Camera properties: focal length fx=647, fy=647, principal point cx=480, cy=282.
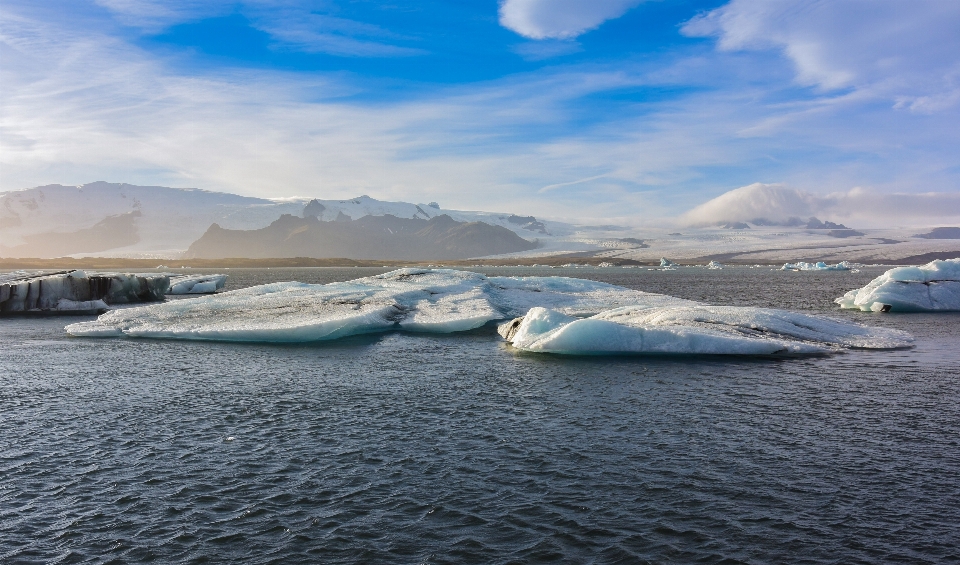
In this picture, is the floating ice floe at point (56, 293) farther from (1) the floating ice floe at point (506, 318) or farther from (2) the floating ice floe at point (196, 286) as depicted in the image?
(2) the floating ice floe at point (196, 286)

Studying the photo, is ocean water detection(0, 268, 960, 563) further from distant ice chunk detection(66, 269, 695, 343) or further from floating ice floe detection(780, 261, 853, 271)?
floating ice floe detection(780, 261, 853, 271)

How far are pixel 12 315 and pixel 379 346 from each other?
2707 centimetres

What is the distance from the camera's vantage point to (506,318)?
1229 inches

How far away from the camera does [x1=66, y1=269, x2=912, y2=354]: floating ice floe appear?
70.3ft

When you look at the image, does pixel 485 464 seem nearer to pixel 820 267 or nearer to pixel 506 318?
pixel 506 318

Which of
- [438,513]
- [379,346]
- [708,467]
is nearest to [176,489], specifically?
[438,513]

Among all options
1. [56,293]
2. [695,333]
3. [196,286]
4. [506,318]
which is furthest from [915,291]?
[196,286]

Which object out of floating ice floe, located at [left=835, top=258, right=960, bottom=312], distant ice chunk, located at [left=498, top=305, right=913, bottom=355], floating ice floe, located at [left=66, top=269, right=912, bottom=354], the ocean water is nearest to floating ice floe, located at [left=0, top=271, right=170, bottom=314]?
floating ice floe, located at [left=66, top=269, right=912, bottom=354]

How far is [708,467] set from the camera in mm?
10492

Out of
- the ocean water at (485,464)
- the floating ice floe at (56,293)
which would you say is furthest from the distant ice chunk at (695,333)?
the floating ice floe at (56,293)

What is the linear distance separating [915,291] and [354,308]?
32563mm

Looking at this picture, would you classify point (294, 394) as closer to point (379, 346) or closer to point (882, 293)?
point (379, 346)

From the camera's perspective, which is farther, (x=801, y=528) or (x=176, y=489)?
(x=176, y=489)

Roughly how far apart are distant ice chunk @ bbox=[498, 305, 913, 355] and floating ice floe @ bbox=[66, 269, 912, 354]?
0.04 metres
